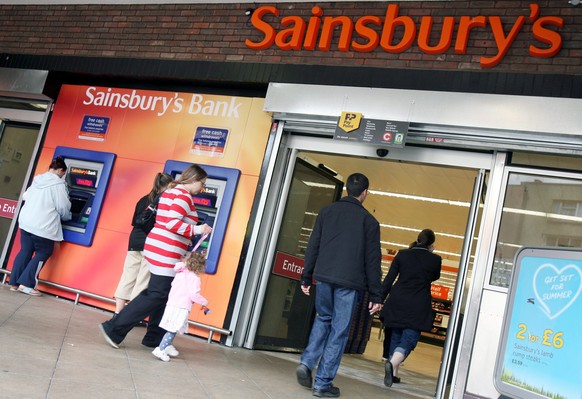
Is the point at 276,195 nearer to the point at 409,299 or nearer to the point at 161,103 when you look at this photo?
the point at 409,299

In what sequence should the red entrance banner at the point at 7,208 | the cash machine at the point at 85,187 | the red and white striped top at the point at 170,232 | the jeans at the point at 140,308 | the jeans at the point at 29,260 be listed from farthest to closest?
1. the red entrance banner at the point at 7,208
2. the cash machine at the point at 85,187
3. the jeans at the point at 29,260
4. the red and white striped top at the point at 170,232
5. the jeans at the point at 140,308

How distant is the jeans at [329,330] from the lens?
407cm

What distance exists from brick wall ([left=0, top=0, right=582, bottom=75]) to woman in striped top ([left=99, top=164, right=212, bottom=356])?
91.2 inches

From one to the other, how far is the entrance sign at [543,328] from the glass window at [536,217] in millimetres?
2901

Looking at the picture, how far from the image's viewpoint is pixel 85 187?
6.93 metres

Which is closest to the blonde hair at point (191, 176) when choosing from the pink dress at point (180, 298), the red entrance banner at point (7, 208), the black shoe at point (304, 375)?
the pink dress at point (180, 298)

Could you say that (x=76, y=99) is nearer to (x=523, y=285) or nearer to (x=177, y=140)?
(x=177, y=140)

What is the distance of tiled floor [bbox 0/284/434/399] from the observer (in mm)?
3055

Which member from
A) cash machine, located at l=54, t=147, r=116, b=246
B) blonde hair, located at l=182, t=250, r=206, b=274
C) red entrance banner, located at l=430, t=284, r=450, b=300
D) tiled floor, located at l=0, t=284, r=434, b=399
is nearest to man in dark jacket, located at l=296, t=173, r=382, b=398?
Result: tiled floor, located at l=0, t=284, r=434, b=399

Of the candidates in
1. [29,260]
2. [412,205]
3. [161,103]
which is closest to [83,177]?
[29,260]

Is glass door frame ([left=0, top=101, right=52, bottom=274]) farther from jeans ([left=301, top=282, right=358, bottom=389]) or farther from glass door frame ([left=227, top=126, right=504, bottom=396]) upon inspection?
jeans ([left=301, top=282, right=358, bottom=389])

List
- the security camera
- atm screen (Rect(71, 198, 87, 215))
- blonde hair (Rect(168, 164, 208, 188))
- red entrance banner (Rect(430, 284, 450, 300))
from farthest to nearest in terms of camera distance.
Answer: red entrance banner (Rect(430, 284, 450, 300))
atm screen (Rect(71, 198, 87, 215))
the security camera
blonde hair (Rect(168, 164, 208, 188))

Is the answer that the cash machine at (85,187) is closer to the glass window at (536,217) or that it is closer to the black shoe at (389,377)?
the black shoe at (389,377)

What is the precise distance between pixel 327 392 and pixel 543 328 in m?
2.35
